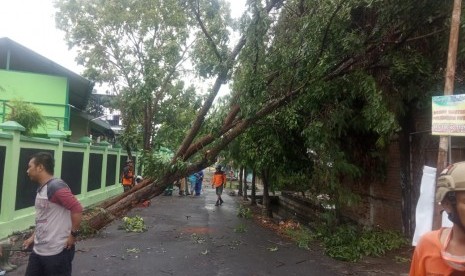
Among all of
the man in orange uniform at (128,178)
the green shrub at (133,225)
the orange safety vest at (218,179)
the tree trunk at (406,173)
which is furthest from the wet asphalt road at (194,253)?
the orange safety vest at (218,179)

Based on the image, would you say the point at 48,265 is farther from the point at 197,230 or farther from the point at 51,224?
the point at 197,230

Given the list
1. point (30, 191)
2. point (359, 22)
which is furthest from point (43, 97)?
point (359, 22)

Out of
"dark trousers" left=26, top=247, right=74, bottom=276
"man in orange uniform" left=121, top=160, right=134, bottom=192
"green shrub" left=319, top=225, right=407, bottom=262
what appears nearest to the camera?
"dark trousers" left=26, top=247, right=74, bottom=276

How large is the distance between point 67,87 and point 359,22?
A: 1273cm

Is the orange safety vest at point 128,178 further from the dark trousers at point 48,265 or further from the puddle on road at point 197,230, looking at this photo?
the dark trousers at point 48,265

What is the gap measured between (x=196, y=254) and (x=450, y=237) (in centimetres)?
723

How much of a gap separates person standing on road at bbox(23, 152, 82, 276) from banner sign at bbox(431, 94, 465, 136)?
3.63 metres

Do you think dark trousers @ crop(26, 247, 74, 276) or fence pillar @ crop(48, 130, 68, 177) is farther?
fence pillar @ crop(48, 130, 68, 177)

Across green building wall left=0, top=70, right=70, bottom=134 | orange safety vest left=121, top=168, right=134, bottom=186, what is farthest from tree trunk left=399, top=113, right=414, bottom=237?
green building wall left=0, top=70, right=70, bottom=134

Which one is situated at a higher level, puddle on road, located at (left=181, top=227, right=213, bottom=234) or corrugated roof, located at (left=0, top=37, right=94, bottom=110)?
corrugated roof, located at (left=0, top=37, right=94, bottom=110)

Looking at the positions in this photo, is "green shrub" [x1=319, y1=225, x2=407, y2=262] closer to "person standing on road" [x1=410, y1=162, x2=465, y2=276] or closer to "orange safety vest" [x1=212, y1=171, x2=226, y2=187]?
"person standing on road" [x1=410, y1=162, x2=465, y2=276]

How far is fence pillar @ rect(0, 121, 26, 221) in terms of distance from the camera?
332 inches

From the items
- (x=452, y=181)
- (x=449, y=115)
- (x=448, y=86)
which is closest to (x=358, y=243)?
(x=448, y=86)

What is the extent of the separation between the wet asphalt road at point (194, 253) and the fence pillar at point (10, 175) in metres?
1.51
